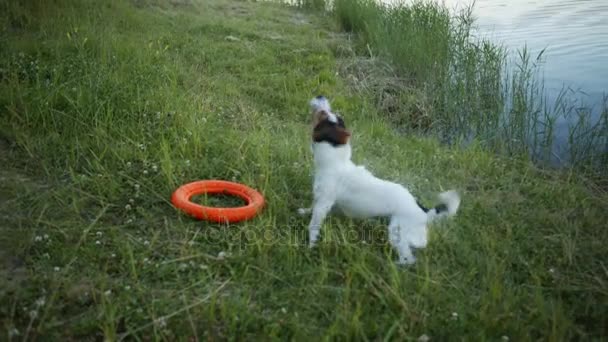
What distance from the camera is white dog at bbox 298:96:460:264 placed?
334 cm

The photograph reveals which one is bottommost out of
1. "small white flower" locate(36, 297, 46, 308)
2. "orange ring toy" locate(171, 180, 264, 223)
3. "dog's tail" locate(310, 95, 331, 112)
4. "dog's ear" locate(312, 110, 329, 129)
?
A: "small white flower" locate(36, 297, 46, 308)

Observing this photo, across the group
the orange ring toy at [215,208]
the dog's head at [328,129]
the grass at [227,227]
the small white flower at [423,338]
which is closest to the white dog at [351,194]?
the dog's head at [328,129]

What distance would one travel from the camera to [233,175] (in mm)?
4500

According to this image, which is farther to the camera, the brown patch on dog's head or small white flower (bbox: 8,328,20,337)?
the brown patch on dog's head

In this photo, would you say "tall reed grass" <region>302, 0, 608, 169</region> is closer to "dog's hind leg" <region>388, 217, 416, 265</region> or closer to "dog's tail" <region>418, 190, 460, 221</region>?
"dog's tail" <region>418, 190, 460, 221</region>

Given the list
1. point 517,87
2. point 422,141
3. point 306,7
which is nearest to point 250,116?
point 422,141

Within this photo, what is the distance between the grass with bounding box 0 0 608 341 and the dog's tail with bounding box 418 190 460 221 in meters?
0.30

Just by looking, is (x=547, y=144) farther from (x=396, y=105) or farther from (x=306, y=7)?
(x=306, y=7)

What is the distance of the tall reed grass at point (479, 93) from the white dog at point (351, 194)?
2.90 meters

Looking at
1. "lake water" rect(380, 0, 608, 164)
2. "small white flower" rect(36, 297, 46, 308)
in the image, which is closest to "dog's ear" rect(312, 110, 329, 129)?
"small white flower" rect(36, 297, 46, 308)

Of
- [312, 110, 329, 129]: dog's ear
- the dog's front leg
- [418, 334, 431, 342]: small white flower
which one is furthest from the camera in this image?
[312, 110, 329, 129]: dog's ear

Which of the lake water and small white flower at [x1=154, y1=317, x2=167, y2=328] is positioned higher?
the lake water

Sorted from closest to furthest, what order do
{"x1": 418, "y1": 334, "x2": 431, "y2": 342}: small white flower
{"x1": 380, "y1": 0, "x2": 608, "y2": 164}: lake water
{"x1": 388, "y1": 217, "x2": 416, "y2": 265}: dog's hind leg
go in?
{"x1": 418, "y1": 334, "x2": 431, "y2": 342}: small white flower → {"x1": 388, "y1": 217, "x2": 416, "y2": 265}: dog's hind leg → {"x1": 380, "y1": 0, "x2": 608, "y2": 164}: lake water

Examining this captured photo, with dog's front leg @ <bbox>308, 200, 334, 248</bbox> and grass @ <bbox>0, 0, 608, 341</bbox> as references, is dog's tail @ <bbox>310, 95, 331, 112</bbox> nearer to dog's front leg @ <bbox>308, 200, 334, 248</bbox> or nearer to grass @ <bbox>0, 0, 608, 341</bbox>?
dog's front leg @ <bbox>308, 200, 334, 248</bbox>
